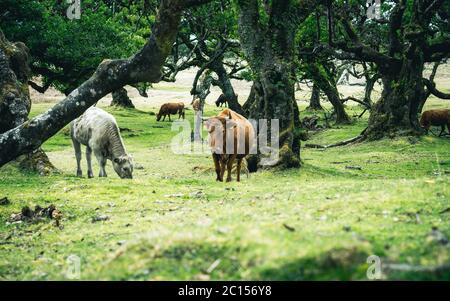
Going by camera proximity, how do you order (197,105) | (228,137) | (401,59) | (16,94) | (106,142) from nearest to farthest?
(228,137) → (16,94) → (106,142) → (401,59) → (197,105)

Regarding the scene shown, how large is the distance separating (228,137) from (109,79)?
20.2ft

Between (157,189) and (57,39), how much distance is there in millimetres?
14628

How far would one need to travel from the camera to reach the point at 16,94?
16.8m

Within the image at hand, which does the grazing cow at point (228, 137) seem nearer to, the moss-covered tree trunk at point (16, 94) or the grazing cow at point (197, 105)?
the moss-covered tree trunk at point (16, 94)

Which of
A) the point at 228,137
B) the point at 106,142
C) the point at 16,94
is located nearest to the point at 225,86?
the point at 106,142

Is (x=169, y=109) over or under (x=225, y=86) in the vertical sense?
under

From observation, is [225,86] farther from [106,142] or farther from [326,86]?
[106,142]

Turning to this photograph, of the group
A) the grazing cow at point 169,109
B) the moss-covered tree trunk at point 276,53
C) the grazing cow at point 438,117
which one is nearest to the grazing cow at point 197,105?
the grazing cow at point 169,109

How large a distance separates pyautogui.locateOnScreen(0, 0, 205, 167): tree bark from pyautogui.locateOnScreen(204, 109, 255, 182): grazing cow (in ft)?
18.6

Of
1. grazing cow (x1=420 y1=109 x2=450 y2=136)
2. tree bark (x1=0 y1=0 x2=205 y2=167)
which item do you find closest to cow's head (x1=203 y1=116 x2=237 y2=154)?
tree bark (x1=0 y1=0 x2=205 y2=167)

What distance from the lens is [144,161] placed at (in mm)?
23734
